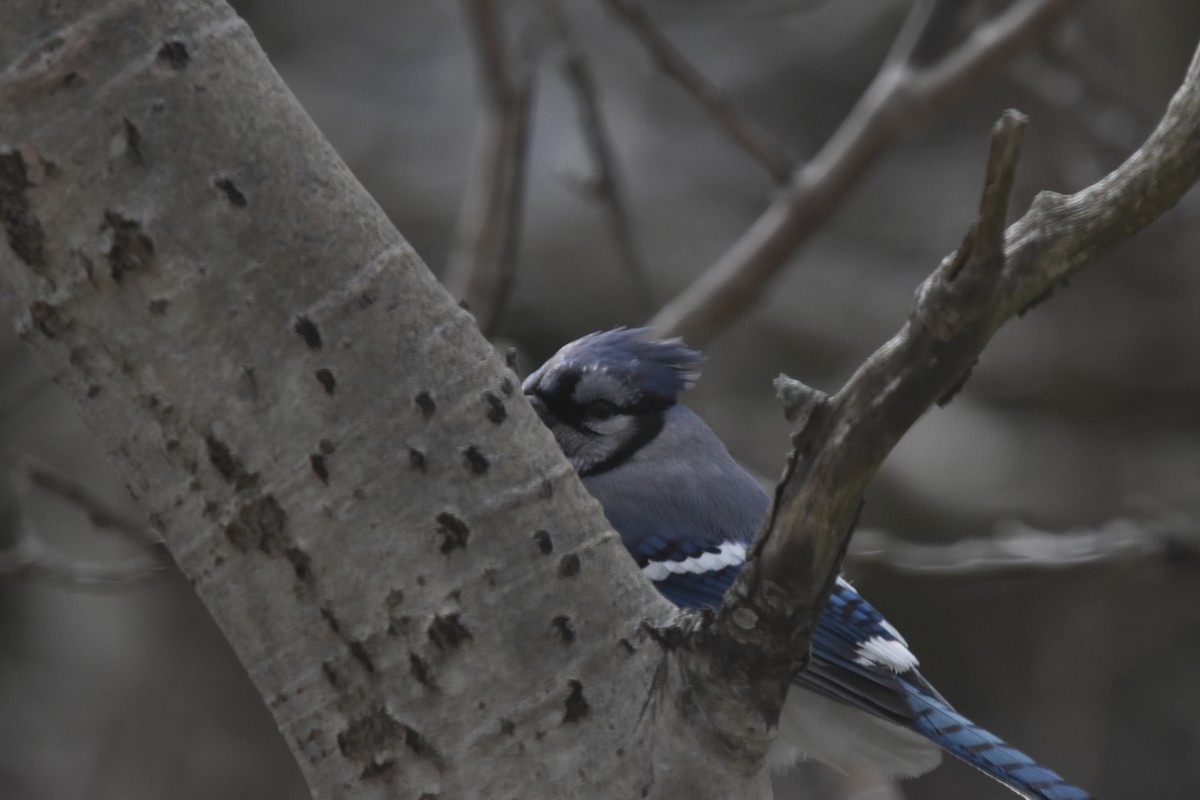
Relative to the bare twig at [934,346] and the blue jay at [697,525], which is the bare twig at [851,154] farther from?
the bare twig at [934,346]

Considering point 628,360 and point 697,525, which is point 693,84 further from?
point 697,525

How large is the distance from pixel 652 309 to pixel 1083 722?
162cm

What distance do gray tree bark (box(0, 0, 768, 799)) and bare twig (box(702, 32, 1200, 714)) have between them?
0.41 feet

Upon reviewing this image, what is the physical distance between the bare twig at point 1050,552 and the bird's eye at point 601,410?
1.32 ft

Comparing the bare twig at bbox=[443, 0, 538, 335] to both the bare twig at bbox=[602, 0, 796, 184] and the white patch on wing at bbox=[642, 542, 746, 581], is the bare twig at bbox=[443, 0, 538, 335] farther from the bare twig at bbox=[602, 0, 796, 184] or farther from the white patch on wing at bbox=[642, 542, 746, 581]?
the white patch on wing at bbox=[642, 542, 746, 581]

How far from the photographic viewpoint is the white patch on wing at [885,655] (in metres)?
1.55

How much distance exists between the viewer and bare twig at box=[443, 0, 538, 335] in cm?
211

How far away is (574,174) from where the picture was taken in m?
2.27

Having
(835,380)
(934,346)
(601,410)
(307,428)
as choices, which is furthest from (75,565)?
(835,380)

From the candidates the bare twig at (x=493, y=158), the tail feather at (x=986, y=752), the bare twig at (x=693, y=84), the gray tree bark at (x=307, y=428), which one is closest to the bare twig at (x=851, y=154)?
the bare twig at (x=693, y=84)

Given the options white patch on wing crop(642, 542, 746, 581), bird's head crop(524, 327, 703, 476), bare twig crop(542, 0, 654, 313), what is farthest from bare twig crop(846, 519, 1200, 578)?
bare twig crop(542, 0, 654, 313)

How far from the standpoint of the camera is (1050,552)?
6.63ft

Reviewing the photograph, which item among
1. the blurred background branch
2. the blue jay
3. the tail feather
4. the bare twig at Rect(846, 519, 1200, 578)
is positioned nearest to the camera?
the tail feather

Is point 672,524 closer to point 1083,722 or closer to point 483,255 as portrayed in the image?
point 483,255
